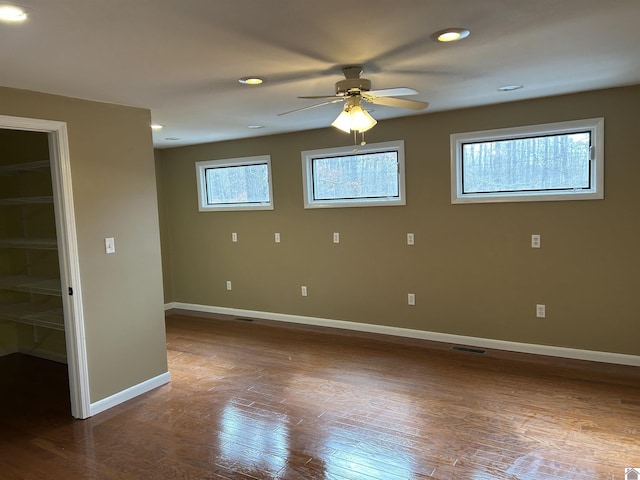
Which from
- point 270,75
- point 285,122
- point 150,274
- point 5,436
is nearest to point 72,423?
point 5,436

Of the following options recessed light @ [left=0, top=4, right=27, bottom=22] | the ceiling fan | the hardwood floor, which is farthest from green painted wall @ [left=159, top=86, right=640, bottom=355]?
recessed light @ [left=0, top=4, right=27, bottom=22]

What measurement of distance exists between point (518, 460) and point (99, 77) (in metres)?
3.32

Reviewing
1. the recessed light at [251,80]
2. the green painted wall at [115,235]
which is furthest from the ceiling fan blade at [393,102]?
the green painted wall at [115,235]

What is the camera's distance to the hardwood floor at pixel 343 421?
2.65 m

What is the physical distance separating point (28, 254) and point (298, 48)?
3.91 meters

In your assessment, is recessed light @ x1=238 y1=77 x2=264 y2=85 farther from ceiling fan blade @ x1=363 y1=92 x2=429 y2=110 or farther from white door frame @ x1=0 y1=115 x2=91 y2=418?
white door frame @ x1=0 y1=115 x2=91 y2=418

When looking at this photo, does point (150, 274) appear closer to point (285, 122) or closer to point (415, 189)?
point (285, 122)

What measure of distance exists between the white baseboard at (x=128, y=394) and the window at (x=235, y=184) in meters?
2.57

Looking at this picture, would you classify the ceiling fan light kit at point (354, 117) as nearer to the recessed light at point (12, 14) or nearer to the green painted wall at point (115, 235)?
the recessed light at point (12, 14)

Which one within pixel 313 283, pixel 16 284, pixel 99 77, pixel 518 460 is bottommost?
pixel 518 460

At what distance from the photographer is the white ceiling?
75.1 inches

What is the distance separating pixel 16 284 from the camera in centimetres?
423

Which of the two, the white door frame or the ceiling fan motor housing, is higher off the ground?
the ceiling fan motor housing

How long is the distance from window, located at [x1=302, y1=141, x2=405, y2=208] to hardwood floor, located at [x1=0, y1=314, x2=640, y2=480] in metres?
→ 1.69
